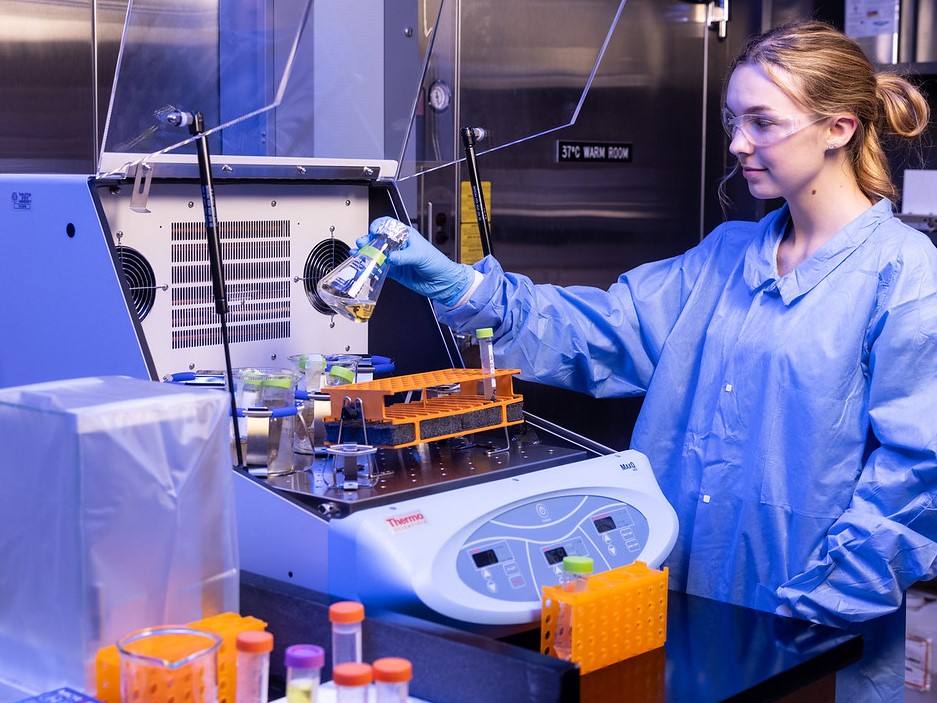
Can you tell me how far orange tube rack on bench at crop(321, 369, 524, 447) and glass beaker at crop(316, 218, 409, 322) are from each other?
0.40 feet

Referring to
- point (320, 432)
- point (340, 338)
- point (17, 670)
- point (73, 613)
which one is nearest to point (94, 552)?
point (73, 613)

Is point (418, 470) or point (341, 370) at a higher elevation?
point (341, 370)

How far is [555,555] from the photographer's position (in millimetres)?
1525

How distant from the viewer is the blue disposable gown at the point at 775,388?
179 cm

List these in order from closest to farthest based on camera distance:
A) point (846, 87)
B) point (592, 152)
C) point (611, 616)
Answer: point (611, 616)
point (846, 87)
point (592, 152)

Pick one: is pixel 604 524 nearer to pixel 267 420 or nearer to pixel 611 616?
pixel 611 616

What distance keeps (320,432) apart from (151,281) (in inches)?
13.0

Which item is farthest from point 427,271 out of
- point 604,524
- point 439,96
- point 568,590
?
point 568,590

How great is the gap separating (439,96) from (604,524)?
2.88ft

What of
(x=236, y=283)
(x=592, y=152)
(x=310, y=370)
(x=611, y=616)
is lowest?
(x=611, y=616)

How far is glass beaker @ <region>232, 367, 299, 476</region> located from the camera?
1.59 m

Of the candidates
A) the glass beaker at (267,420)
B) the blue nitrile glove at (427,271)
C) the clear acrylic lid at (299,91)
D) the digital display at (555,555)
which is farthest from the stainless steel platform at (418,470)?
the clear acrylic lid at (299,91)

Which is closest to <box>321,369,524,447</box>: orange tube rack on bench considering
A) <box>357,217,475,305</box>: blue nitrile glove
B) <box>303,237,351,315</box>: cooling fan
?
<box>357,217,475,305</box>: blue nitrile glove

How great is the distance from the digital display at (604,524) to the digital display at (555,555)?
0.09 meters
